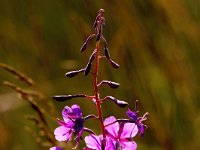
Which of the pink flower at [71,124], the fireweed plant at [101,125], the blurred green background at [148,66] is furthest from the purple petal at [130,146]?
the blurred green background at [148,66]

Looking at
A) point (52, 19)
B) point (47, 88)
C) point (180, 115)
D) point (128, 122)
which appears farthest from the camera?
point (52, 19)

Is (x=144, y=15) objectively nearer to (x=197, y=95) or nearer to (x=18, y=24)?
(x=197, y=95)

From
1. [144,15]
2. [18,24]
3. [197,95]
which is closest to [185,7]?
[144,15]

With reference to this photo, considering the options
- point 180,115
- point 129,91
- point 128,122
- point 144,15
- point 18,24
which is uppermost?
point 18,24

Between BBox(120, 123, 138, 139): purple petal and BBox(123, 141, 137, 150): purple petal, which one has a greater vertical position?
BBox(120, 123, 138, 139): purple petal

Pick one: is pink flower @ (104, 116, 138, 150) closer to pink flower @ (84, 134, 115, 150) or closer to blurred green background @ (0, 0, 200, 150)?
pink flower @ (84, 134, 115, 150)

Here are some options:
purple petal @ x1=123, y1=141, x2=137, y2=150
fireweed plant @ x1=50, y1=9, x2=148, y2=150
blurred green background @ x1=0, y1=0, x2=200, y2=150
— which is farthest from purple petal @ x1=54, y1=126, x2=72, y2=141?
blurred green background @ x1=0, y1=0, x2=200, y2=150

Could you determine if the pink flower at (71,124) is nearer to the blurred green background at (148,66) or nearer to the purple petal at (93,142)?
the purple petal at (93,142)

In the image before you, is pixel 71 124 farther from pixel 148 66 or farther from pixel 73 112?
pixel 148 66
